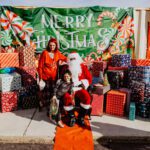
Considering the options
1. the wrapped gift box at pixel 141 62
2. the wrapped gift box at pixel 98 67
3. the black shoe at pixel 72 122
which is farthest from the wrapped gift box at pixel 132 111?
the wrapped gift box at pixel 141 62

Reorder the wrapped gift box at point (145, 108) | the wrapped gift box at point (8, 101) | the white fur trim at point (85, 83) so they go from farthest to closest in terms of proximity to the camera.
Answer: the wrapped gift box at point (8, 101) → the wrapped gift box at point (145, 108) → the white fur trim at point (85, 83)

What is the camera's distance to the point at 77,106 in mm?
5262

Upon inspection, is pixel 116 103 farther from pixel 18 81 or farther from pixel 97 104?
pixel 18 81

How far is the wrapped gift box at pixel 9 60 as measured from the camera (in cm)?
714

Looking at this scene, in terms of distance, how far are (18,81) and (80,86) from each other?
1.78m

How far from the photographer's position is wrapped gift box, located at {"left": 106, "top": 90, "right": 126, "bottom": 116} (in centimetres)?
567

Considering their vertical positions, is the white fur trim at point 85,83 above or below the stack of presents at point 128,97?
above

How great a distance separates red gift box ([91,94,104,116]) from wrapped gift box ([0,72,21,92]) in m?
1.91

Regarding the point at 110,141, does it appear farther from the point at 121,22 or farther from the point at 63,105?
the point at 121,22

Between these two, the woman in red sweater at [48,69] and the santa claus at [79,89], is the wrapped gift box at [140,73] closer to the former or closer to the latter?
the santa claus at [79,89]

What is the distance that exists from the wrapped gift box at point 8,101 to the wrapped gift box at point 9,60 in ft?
4.59

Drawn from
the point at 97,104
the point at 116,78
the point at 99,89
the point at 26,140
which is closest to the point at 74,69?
the point at 99,89

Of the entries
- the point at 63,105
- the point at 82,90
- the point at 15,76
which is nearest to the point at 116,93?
the point at 82,90

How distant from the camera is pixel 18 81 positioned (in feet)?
20.5
